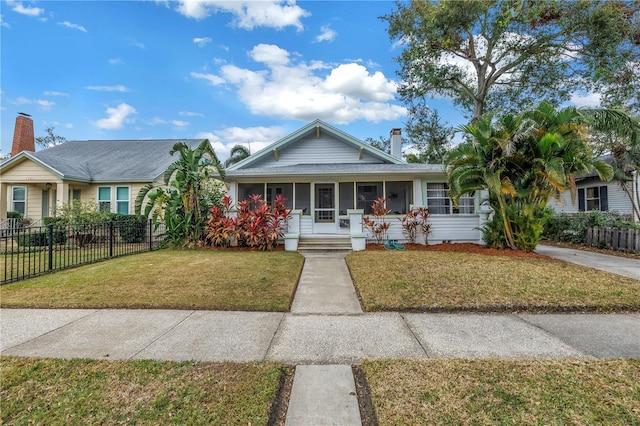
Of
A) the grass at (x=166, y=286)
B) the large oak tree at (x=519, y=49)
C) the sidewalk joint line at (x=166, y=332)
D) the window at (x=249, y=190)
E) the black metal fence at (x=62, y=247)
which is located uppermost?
the large oak tree at (x=519, y=49)

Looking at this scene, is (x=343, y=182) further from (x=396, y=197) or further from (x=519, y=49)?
(x=519, y=49)

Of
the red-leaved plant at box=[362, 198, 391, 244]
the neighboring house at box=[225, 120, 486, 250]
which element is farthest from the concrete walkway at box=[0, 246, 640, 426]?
the red-leaved plant at box=[362, 198, 391, 244]

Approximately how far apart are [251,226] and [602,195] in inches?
791

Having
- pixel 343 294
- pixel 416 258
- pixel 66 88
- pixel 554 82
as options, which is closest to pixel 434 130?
pixel 554 82

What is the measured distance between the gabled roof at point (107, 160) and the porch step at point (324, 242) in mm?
9668

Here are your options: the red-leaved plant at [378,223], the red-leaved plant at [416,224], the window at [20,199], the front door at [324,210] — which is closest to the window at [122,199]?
the window at [20,199]

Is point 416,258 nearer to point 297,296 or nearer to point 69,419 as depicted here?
point 297,296

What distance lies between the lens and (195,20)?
1232cm

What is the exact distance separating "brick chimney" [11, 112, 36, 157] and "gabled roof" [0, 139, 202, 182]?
1.25 m

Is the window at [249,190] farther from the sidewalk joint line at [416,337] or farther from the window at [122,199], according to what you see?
the sidewalk joint line at [416,337]

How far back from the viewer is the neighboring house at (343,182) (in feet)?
38.4

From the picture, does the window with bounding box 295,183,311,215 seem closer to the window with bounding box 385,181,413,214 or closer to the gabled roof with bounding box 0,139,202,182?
the window with bounding box 385,181,413,214

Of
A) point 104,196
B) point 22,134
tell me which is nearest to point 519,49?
point 104,196

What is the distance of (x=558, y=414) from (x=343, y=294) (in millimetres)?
3661
